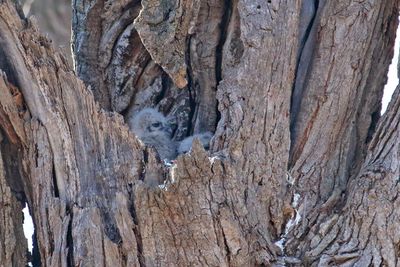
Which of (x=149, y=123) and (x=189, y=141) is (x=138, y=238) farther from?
(x=149, y=123)

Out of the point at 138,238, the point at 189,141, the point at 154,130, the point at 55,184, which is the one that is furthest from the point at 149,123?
the point at 138,238

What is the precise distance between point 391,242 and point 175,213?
82cm

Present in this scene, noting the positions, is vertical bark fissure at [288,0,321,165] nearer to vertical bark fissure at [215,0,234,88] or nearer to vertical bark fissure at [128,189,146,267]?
vertical bark fissure at [215,0,234,88]

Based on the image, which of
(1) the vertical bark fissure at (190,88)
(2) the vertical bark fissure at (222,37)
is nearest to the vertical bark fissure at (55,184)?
(1) the vertical bark fissure at (190,88)

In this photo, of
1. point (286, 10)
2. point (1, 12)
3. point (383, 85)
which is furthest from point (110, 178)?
point (383, 85)

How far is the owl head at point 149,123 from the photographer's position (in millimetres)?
3984

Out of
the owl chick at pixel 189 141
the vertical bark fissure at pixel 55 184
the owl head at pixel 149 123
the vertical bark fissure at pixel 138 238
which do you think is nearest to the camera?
the vertical bark fissure at pixel 138 238

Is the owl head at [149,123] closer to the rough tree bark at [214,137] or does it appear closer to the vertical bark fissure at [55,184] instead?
the rough tree bark at [214,137]

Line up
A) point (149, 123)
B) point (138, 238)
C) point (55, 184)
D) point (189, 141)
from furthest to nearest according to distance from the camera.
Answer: point (149, 123)
point (189, 141)
point (55, 184)
point (138, 238)

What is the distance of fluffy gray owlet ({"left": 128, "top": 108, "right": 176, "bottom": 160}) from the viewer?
Result: 390 cm

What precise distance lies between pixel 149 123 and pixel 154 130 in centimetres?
5

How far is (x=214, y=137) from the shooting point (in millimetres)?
3564

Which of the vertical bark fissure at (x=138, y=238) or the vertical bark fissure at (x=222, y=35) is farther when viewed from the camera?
the vertical bark fissure at (x=222, y=35)

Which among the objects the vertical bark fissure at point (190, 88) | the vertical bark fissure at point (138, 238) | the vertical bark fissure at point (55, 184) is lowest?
the vertical bark fissure at point (138, 238)
